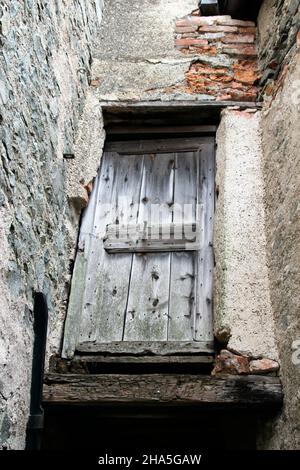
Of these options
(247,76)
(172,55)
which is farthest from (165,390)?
(172,55)

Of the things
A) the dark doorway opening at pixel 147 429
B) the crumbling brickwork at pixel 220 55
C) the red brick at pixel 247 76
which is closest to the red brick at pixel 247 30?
the crumbling brickwork at pixel 220 55

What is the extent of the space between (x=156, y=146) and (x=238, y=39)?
3.50 ft

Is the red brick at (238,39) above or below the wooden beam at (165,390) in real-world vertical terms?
above

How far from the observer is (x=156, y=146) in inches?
144

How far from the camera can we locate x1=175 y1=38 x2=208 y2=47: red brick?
3955mm

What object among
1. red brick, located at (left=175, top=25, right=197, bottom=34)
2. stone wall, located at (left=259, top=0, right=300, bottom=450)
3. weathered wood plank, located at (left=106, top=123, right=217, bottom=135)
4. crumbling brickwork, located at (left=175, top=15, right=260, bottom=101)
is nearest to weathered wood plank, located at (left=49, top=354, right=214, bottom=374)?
stone wall, located at (left=259, top=0, right=300, bottom=450)

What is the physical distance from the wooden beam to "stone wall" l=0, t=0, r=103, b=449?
264mm

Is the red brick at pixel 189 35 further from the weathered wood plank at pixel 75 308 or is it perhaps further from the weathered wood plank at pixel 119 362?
the weathered wood plank at pixel 119 362

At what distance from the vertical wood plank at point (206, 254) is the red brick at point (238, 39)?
851mm

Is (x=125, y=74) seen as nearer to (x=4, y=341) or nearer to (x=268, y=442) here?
(x=4, y=341)

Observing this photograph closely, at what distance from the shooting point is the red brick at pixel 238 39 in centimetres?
395

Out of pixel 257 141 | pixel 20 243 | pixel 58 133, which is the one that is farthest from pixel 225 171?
pixel 20 243

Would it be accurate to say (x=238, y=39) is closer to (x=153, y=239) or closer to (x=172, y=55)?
(x=172, y=55)

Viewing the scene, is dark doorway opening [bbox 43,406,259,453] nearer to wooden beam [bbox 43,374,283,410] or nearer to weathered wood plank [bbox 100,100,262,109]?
wooden beam [bbox 43,374,283,410]
